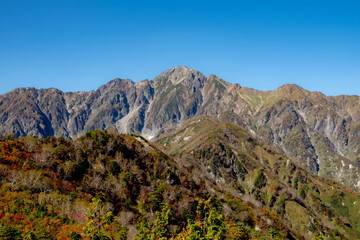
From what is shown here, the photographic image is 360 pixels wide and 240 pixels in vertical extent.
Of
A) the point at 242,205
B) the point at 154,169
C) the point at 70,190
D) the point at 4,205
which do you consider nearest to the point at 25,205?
the point at 4,205

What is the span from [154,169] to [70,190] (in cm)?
5222

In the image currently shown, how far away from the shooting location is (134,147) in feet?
414

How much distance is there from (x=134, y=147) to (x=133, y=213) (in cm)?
5321

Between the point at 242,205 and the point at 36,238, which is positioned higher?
the point at 36,238

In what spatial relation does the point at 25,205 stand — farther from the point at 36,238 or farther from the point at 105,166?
the point at 105,166

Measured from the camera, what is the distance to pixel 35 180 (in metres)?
61.5

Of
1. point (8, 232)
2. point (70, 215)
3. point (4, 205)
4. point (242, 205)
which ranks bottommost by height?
point (242, 205)

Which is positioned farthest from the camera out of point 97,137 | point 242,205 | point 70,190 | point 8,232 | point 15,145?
point 242,205

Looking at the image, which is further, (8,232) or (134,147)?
(134,147)

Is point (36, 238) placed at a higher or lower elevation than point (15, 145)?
lower

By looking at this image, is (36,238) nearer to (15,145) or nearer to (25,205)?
(25,205)

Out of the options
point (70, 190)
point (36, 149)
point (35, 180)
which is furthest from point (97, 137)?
point (35, 180)

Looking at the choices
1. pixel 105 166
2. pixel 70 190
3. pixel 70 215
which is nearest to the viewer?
pixel 70 215

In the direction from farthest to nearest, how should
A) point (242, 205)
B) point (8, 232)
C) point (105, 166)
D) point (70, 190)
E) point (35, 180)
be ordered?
1. point (242, 205)
2. point (105, 166)
3. point (70, 190)
4. point (35, 180)
5. point (8, 232)
